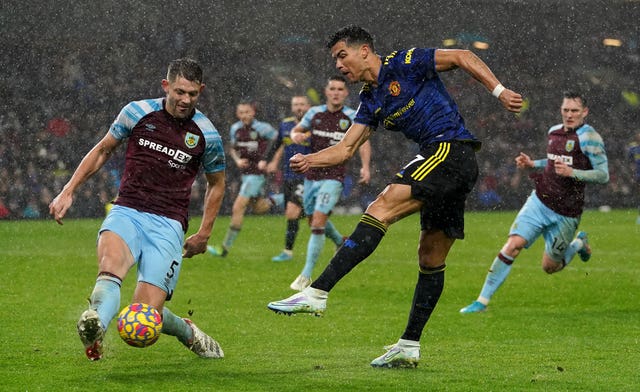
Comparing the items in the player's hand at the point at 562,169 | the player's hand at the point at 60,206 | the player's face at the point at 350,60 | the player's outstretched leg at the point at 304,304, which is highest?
the player's face at the point at 350,60

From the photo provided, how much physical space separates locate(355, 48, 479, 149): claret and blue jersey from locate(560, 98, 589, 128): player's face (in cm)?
436

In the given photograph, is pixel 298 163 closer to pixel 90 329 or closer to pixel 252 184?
pixel 90 329

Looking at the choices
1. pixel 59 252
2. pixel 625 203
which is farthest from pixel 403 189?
pixel 625 203

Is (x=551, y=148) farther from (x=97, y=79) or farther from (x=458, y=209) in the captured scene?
(x=97, y=79)

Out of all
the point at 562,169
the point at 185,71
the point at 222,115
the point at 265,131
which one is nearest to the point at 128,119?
the point at 185,71

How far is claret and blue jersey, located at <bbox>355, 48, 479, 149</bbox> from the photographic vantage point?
7.39 m

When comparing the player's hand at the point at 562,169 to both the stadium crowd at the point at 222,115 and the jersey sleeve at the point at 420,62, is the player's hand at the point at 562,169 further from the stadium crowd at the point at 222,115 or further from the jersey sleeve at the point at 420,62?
the stadium crowd at the point at 222,115

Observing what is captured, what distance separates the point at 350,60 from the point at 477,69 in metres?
0.91

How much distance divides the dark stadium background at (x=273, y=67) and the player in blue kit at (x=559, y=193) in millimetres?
14813

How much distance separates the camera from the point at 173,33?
2666 centimetres

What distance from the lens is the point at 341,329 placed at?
970 centimetres

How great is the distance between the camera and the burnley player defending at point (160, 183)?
7.17m

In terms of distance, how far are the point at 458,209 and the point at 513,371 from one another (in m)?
1.14

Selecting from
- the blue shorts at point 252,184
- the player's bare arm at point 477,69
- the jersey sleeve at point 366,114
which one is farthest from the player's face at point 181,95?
the blue shorts at point 252,184
